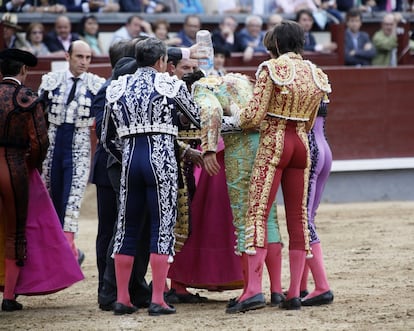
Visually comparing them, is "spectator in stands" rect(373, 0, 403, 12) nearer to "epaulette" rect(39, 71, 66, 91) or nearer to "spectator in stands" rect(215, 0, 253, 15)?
"spectator in stands" rect(215, 0, 253, 15)

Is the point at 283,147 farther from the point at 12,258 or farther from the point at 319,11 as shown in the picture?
the point at 319,11

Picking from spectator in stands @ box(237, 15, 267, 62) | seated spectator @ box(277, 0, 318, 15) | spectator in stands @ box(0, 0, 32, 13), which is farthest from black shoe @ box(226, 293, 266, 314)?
seated spectator @ box(277, 0, 318, 15)

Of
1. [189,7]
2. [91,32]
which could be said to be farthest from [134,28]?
[189,7]

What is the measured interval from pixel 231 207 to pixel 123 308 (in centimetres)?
82

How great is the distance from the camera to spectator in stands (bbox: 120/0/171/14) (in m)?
12.9

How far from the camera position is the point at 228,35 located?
1269 cm

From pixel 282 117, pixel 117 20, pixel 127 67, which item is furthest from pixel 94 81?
pixel 117 20

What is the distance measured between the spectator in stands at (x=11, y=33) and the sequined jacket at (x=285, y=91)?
5.72m

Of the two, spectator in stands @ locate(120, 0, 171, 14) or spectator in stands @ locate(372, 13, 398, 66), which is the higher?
spectator in stands @ locate(120, 0, 171, 14)

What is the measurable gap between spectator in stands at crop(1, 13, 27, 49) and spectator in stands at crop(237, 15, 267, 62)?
2460 mm

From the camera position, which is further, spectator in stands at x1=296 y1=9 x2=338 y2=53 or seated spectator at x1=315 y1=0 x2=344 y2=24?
seated spectator at x1=315 y1=0 x2=344 y2=24

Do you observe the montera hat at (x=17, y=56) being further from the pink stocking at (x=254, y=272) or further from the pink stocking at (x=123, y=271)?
the pink stocking at (x=254, y=272)

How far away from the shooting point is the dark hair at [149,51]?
594 centimetres

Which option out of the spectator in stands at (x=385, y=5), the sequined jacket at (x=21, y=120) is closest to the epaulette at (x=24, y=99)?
the sequined jacket at (x=21, y=120)
